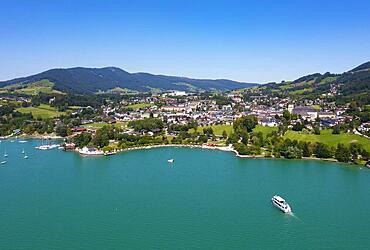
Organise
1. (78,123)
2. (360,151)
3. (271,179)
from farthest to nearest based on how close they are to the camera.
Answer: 1. (78,123)
2. (360,151)
3. (271,179)

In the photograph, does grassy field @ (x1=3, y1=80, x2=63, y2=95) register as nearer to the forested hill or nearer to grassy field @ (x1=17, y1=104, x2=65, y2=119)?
grassy field @ (x1=17, y1=104, x2=65, y2=119)

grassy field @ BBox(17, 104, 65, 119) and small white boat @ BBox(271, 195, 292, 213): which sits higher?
grassy field @ BBox(17, 104, 65, 119)

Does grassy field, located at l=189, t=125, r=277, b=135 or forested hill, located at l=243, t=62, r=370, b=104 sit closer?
grassy field, located at l=189, t=125, r=277, b=135

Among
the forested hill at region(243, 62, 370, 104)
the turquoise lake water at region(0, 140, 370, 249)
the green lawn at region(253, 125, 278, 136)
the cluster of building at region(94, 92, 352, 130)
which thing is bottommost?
the turquoise lake water at region(0, 140, 370, 249)

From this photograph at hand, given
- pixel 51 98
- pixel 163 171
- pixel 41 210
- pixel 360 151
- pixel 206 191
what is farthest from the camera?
pixel 51 98

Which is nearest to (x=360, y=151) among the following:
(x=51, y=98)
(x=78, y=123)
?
(x=78, y=123)

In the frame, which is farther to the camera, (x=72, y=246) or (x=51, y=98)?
(x=51, y=98)

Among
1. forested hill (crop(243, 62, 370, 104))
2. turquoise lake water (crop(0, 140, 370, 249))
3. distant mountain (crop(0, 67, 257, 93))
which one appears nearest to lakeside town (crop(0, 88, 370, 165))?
turquoise lake water (crop(0, 140, 370, 249))

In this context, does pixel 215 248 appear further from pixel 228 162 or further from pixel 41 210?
pixel 228 162
